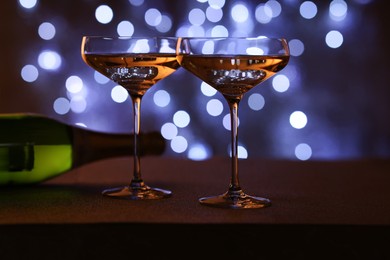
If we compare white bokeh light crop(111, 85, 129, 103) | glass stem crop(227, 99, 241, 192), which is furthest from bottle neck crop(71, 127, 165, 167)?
white bokeh light crop(111, 85, 129, 103)

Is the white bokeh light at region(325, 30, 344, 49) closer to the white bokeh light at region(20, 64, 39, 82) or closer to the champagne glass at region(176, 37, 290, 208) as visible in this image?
the white bokeh light at region(20, 64, 39, 82)

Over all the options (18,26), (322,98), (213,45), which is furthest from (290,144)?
(213,45)

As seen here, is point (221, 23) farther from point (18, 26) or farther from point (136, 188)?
point (136, 188)

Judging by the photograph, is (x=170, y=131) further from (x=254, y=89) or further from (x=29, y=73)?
(x=29, y=73)

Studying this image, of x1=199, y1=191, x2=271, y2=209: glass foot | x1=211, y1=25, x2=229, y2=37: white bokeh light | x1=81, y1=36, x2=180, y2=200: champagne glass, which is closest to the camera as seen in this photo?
x1=199, y1=191, x2=271, y2=209: glass foot

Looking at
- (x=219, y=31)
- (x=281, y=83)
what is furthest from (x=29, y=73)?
(x=281, y=83)
